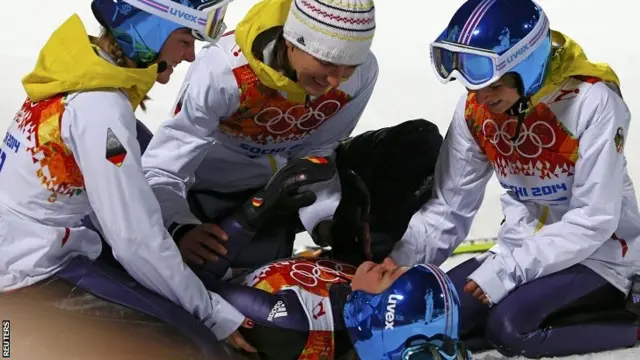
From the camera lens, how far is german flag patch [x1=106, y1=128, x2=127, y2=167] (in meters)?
1.71

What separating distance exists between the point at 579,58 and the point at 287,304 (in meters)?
0.84

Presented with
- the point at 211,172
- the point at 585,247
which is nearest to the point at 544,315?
the point at 585,247

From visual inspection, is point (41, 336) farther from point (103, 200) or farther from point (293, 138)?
point (293, 138)

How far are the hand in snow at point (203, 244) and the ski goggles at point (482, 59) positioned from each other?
1.99ft

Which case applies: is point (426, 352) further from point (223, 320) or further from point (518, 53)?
point (518, 53)

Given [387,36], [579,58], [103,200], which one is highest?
[579,58]

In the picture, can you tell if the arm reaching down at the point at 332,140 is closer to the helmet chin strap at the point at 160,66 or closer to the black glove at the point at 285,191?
the black glove at the point at 285,191

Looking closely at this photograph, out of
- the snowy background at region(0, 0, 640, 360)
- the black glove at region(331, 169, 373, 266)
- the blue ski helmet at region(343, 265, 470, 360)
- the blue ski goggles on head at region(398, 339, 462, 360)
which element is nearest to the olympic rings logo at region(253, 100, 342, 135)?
the black glove at region(331, 169, 373, 266)

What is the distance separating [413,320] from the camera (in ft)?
5.71

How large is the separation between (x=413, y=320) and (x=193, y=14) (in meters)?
0.70

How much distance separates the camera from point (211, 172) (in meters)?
2.53

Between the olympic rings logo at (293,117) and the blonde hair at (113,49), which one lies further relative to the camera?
the olympic rings logo at (293,117)

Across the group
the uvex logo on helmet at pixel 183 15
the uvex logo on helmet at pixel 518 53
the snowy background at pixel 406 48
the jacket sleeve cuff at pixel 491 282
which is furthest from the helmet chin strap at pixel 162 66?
the snowy background at pixel 406 48

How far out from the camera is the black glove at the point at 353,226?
229 cm
